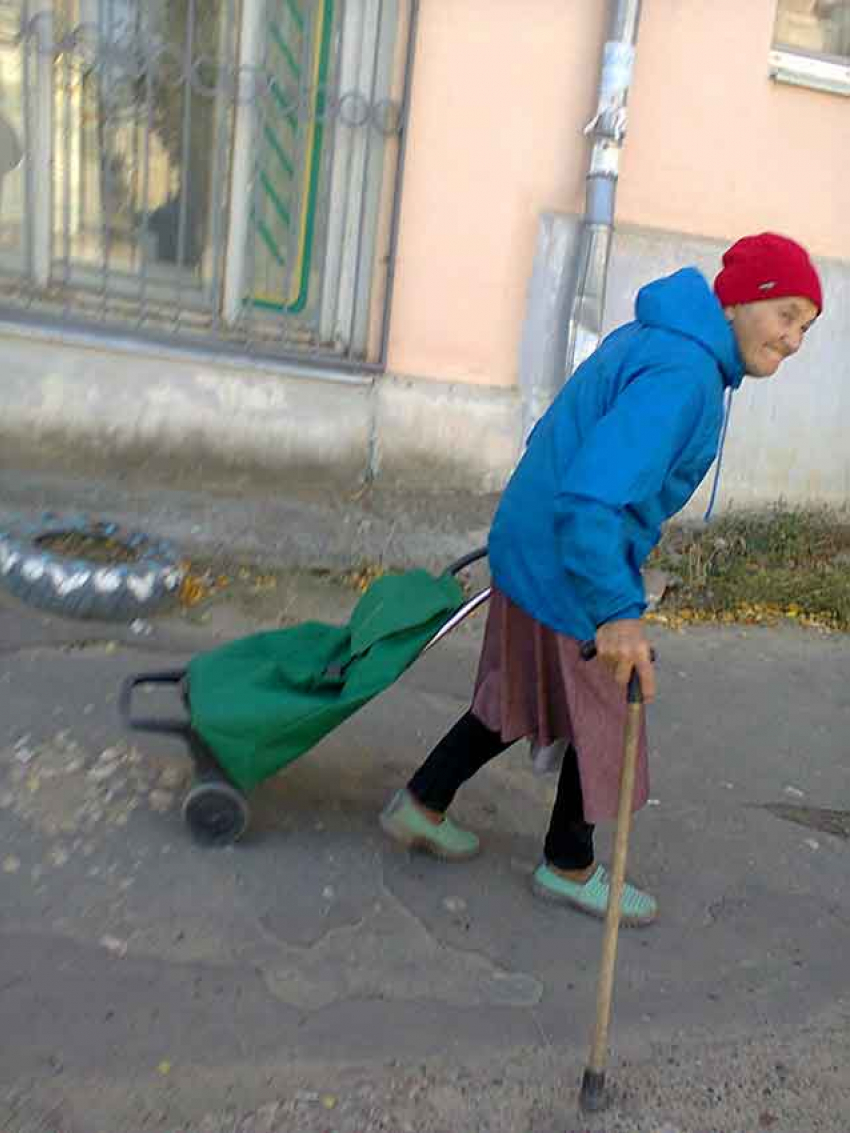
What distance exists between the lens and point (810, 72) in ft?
18.4

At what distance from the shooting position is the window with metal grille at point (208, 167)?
16.4 ft

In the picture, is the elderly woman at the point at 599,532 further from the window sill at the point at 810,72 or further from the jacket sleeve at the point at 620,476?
the window sill at the point at 810,72

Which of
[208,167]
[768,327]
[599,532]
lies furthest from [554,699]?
[208,167]

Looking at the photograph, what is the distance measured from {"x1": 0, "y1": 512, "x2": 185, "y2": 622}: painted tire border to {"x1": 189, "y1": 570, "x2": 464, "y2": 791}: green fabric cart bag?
1.41 metres

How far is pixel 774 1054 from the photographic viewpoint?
2430 mm

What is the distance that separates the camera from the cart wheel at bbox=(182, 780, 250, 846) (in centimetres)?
278

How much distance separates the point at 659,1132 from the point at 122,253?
4.44 m

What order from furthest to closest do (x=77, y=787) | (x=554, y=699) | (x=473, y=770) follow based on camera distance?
(x=77, y=787)
(x=473, y=770)
(x=554, y=699)

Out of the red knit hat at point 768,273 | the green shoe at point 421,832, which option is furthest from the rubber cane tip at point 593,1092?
the red knit hat at point 768,273

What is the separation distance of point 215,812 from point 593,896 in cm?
97

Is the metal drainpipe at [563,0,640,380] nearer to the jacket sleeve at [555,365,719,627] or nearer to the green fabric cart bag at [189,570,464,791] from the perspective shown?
the green fabric cart bag at [189,570,464,791]

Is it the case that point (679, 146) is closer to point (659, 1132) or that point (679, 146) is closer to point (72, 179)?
point (72, 179)

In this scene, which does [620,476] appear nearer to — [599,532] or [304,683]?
[599,532]

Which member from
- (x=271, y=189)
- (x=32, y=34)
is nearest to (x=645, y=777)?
(x=271, y=189)
